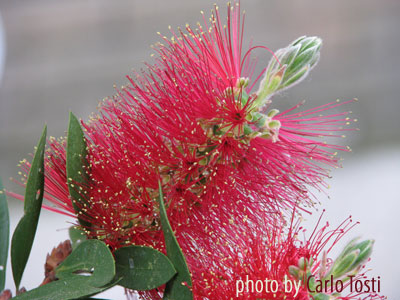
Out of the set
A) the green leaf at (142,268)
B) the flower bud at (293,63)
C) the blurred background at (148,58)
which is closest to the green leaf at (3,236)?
the green leaf at (142,268)

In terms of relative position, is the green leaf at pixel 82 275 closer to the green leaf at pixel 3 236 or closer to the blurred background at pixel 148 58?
the green leaf at pixel 3 236

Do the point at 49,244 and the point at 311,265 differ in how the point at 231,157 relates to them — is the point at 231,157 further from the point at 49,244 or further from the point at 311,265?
the point at 49,244

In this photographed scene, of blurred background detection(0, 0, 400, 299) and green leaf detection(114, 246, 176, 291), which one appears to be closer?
green leaf detection(114, 246, 176, 291)

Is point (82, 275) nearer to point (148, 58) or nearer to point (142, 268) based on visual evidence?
point (142, 268)

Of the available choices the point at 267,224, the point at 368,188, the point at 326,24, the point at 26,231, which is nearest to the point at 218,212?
the point at 267,224

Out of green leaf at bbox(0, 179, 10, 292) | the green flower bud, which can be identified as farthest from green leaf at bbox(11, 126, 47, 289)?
the green flower bud

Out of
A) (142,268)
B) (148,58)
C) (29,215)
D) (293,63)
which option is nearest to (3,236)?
(29,215)

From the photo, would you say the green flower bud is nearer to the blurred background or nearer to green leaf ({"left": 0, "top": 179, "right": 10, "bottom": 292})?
green leaf ({"left": 0, "top": 179, "right": 10, "bottom": 292})
